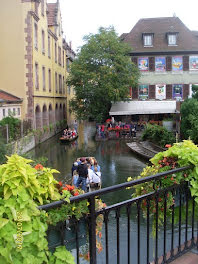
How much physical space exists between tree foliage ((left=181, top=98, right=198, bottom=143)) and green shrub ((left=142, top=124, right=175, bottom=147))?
157 cm

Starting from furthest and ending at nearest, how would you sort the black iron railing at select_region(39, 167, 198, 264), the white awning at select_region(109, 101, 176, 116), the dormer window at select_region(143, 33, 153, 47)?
the dormer window at select_region(143, 33, 153, 47) → the white awning at select_region(109, 101, 176, 116) → the black iron railing at select_region(39, 167, 198, 264)

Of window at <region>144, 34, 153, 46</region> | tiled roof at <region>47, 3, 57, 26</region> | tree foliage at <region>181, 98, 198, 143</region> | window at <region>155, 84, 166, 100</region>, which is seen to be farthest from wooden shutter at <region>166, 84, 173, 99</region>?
tree foliage at <region>181, 98, 198, 143</region>

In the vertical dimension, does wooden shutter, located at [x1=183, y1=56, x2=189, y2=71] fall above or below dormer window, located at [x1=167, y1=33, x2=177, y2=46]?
below

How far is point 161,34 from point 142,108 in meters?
9.94

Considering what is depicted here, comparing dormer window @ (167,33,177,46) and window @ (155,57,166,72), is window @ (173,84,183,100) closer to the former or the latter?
window @ (155,57,166,72)

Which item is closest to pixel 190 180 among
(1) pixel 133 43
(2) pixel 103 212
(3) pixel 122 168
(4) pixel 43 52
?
(2) pixel 103 212

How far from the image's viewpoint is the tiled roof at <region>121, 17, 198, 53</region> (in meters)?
40.1

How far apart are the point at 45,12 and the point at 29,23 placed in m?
6.69

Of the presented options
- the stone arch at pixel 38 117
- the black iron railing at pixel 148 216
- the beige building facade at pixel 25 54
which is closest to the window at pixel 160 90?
the beige building facade at pixel 25 54

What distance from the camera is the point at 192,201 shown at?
13.3 ft

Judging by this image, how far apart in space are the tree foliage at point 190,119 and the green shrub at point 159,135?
5.16 ft

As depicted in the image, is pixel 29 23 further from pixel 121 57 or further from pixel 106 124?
pixel 106 124


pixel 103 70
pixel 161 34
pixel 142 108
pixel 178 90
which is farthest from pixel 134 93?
pixel 161 34

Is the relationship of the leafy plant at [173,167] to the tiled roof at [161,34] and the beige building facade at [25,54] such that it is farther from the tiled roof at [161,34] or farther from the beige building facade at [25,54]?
the tiled roof at [161,34]
